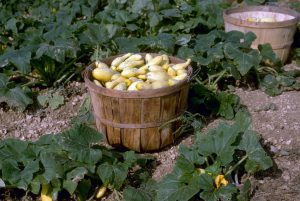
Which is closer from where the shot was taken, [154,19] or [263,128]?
[263,128]

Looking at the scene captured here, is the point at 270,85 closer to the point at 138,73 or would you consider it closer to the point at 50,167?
the point at 138,73

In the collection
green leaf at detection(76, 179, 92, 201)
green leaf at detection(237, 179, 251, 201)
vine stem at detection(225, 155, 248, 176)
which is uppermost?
vine stem at detection(225, 155, 248, 176)

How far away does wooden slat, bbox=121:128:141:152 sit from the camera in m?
3.61

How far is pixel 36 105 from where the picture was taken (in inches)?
184

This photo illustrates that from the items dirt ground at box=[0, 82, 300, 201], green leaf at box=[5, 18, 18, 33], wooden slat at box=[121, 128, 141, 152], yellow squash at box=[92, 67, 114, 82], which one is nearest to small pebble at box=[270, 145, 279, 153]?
dirt ground at box=[0, 82, 300, 201]

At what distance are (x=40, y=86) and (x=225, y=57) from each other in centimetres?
198

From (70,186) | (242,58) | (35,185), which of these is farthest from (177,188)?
(242,58)

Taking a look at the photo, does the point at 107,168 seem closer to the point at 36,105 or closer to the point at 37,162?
the point at 37,162

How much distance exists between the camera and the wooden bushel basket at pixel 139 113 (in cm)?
345

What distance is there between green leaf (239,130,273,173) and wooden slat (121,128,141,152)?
80cm

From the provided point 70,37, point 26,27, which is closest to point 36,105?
point 70,37

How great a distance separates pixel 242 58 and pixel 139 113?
1.40 metres

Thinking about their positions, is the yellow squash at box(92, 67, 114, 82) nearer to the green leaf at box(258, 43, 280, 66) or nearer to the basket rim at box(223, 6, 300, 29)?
the green leaf at box(258, 43, 280, 66)

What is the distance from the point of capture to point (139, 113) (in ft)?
11.5
